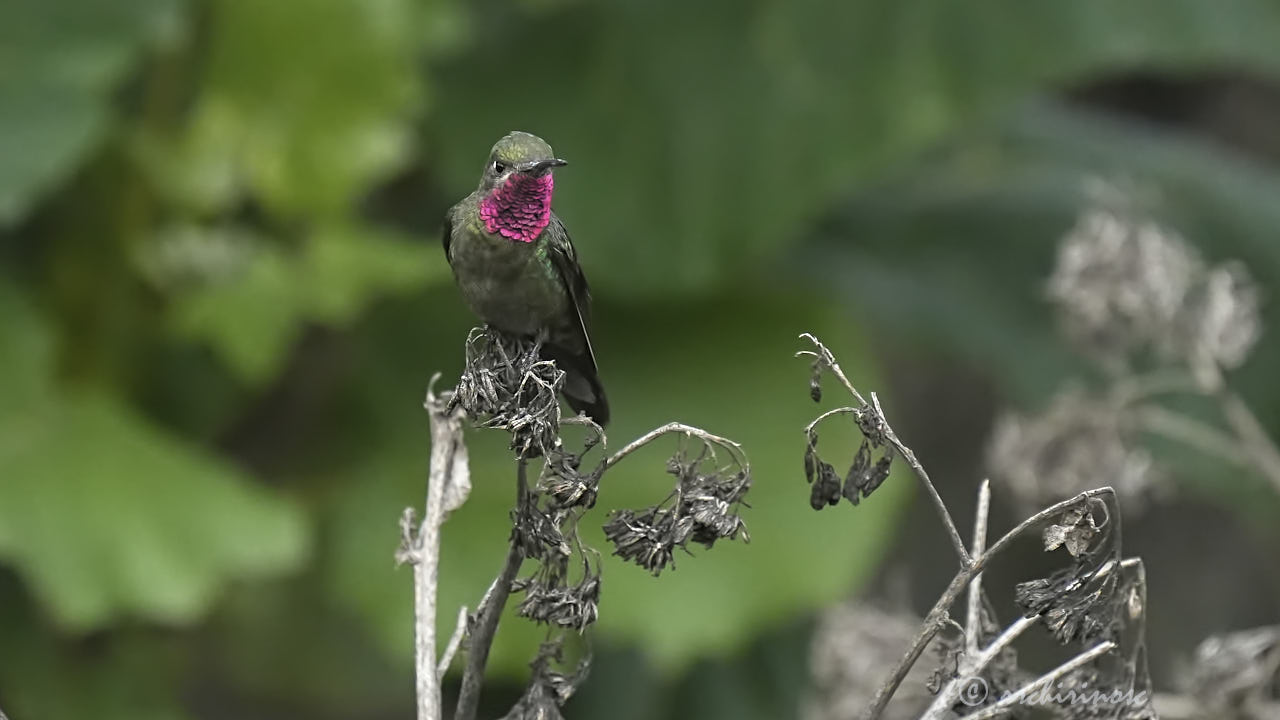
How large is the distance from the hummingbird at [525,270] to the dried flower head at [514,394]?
0.37ft

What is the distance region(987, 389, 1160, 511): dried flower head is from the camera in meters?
2.52

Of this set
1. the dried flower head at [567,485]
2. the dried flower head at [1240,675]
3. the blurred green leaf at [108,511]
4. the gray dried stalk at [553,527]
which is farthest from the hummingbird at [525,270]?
the blurred green leaf at [108,511]

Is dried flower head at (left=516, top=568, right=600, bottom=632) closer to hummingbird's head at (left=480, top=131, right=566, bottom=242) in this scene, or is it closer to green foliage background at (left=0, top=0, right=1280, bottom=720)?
hummingbird's head at (left=480, top=131, right=566, bottom=242)

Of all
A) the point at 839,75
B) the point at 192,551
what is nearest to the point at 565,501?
the point at 192,551

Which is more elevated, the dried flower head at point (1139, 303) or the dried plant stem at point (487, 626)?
the dried flower head at point (1139, 303)

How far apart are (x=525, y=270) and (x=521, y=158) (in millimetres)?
188

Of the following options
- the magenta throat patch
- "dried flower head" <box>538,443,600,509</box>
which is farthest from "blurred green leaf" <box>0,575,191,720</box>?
"dried flower head" <box>538,443,600,509</box>

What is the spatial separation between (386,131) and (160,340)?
89cm

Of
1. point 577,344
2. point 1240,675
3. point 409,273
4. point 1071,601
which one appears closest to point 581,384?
point 577,344

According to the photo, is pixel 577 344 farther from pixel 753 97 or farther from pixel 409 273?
pixel 753 97

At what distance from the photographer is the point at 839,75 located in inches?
178

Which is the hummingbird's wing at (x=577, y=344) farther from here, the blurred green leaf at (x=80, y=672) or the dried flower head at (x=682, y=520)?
the blurred green leaf at (x=80, y=672)

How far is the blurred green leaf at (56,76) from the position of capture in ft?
11.7

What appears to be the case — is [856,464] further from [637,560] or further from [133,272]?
[133,272]
